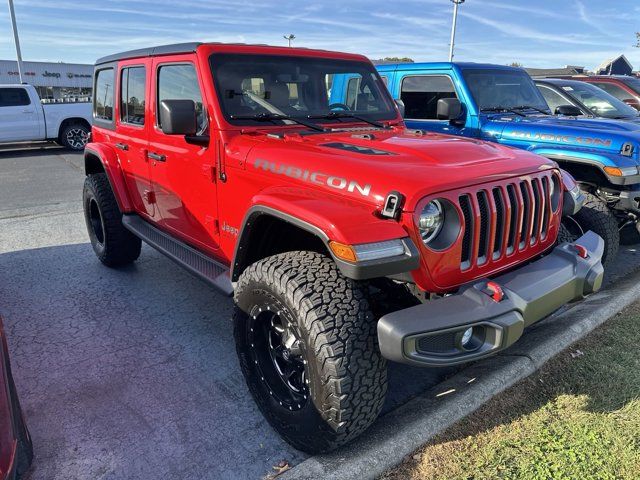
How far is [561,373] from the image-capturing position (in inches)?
118

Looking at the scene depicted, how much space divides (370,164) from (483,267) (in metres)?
0.73

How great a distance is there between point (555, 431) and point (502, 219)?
108cm

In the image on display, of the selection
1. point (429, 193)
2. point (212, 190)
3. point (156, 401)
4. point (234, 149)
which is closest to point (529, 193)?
point (429, 193)

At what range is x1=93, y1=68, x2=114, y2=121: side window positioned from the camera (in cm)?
461

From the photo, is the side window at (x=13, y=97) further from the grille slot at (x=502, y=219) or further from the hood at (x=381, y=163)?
the grille slot at (x=502, y=219)

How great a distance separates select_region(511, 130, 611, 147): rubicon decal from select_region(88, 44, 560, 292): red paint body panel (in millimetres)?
2002

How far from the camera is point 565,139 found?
16.0 feet

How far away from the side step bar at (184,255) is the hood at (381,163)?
2.36 ft

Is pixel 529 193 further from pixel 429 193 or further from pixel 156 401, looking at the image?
pixel 156 401

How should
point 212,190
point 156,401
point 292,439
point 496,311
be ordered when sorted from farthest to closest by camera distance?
point 212,190, point 156,401, point 292,439, point 496,311

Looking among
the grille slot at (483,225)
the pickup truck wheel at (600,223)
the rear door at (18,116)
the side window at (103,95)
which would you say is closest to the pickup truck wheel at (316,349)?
the grille slot at (483,225)

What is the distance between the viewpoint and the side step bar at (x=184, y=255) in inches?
121

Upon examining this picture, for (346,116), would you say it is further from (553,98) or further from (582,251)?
(553,98)

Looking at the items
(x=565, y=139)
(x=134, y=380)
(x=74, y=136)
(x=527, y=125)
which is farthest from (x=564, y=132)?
(x=74, y=136)
